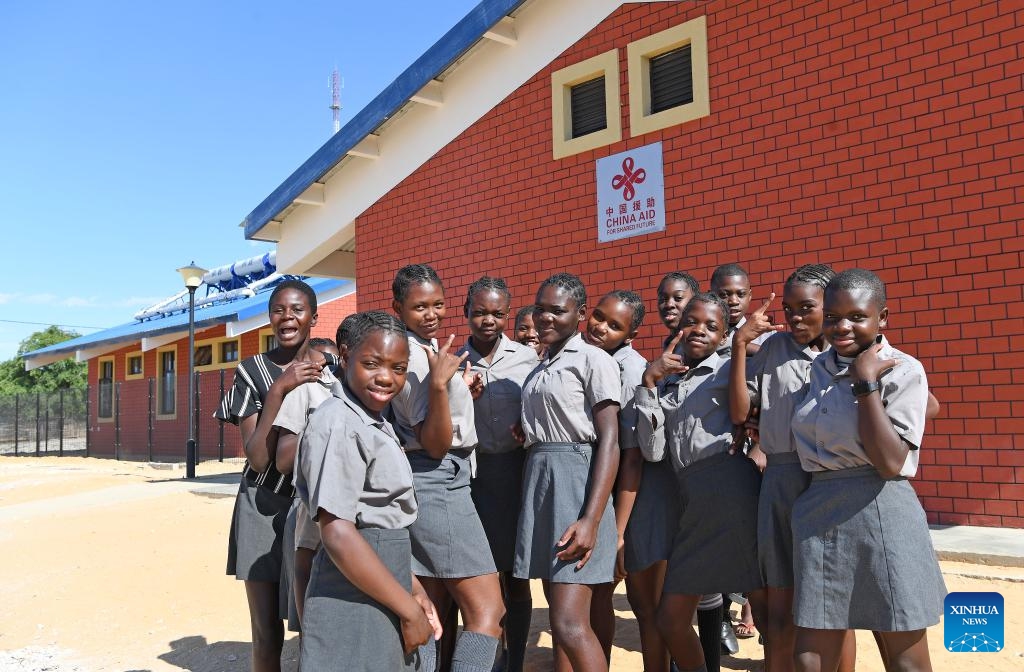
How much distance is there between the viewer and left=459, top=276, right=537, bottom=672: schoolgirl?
141 inches

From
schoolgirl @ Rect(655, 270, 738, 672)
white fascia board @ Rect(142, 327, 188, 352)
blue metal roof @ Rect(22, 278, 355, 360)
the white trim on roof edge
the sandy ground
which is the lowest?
the sandy ground

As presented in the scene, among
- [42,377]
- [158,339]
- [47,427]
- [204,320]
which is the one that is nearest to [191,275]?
[204,320]

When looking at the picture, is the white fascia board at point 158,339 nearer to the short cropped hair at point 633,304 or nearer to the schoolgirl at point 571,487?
the short cropped hair at point 633,304

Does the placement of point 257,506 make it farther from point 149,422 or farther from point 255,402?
point 149,422

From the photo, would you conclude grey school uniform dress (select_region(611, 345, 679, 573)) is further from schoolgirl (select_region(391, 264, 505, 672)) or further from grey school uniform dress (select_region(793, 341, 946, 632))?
grey school uniform dress (select_region(793, 341, 946, 632))

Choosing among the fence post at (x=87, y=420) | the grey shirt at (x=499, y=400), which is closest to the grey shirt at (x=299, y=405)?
the grey shirt at (x=499, y=400)

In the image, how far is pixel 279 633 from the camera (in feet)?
11.6

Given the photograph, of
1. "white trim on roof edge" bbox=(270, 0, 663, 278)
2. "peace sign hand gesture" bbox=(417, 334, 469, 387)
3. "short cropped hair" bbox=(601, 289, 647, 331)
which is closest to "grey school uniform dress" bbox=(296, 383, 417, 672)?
"peace sign hand gesture" bbox=(417, 334, 469, 387)

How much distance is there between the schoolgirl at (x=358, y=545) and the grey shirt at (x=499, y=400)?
1035mm

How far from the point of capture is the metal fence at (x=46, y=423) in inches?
961

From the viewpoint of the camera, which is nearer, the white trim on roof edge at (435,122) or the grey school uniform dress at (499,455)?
the grey school uniform dress at (499,455)

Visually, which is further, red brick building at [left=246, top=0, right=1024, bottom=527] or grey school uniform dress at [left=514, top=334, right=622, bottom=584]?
red brick building at [left=246, top=0, right=1024, bottom=527]

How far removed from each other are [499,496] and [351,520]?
131cm

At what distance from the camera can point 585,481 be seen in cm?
323
